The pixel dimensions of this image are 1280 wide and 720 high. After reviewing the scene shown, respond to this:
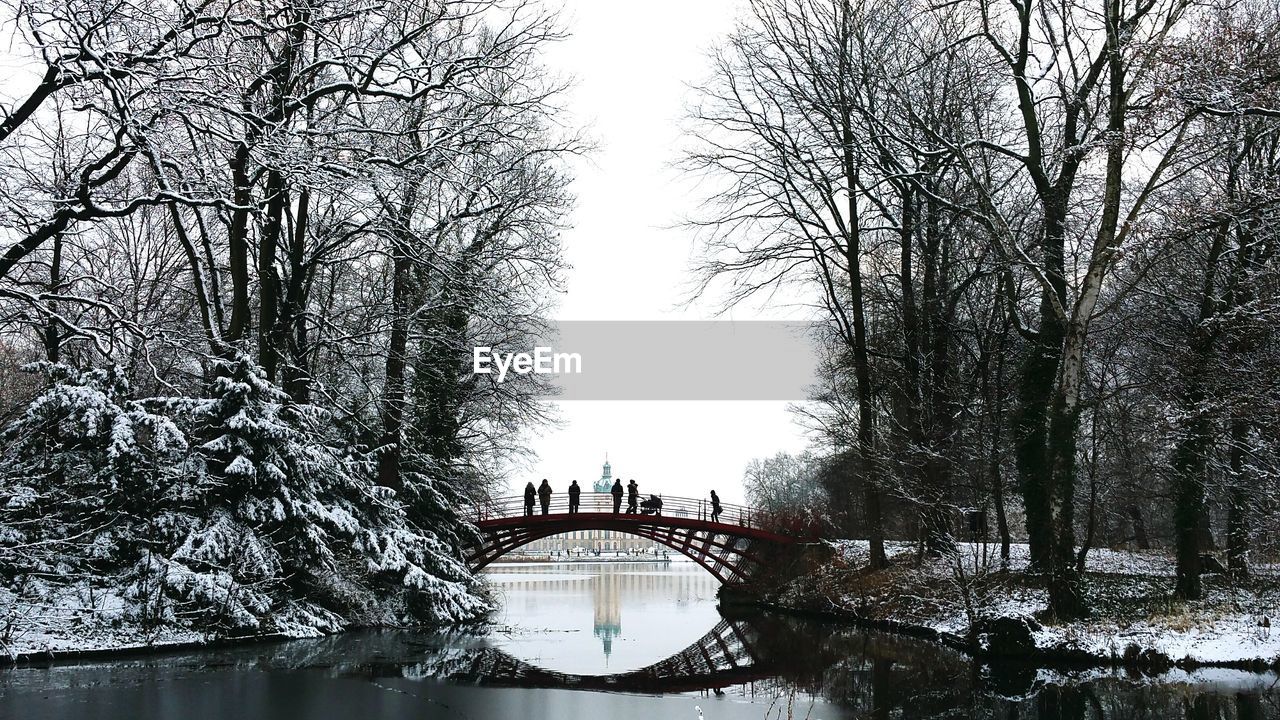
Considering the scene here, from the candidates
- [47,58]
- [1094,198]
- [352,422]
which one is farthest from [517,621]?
[47,58]

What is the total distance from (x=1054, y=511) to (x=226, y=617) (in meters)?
13.1

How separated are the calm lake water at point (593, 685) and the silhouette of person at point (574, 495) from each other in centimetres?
988

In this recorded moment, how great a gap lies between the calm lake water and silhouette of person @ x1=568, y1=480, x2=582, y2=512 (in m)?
9.88

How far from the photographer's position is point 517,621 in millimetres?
24500

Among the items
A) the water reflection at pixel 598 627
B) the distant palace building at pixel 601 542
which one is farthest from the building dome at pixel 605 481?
the water reflection at pixel 598 627

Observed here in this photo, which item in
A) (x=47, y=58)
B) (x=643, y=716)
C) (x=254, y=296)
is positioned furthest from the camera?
(x=254, y=296)

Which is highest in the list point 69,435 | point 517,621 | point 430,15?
point 430,15

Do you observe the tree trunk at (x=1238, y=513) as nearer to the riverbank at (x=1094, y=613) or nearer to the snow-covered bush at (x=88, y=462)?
the riverbank at (x=1094, y=613)

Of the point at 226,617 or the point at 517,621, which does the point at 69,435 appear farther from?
the point at 517,621

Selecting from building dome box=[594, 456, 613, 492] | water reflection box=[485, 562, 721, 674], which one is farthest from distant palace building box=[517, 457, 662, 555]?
water reflection box=[485, 562, 721, 674]

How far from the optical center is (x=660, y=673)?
15.0m

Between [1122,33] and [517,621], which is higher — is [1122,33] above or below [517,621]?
above

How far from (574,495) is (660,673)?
1436cm

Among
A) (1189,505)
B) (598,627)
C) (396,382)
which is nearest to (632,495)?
(598,627)
